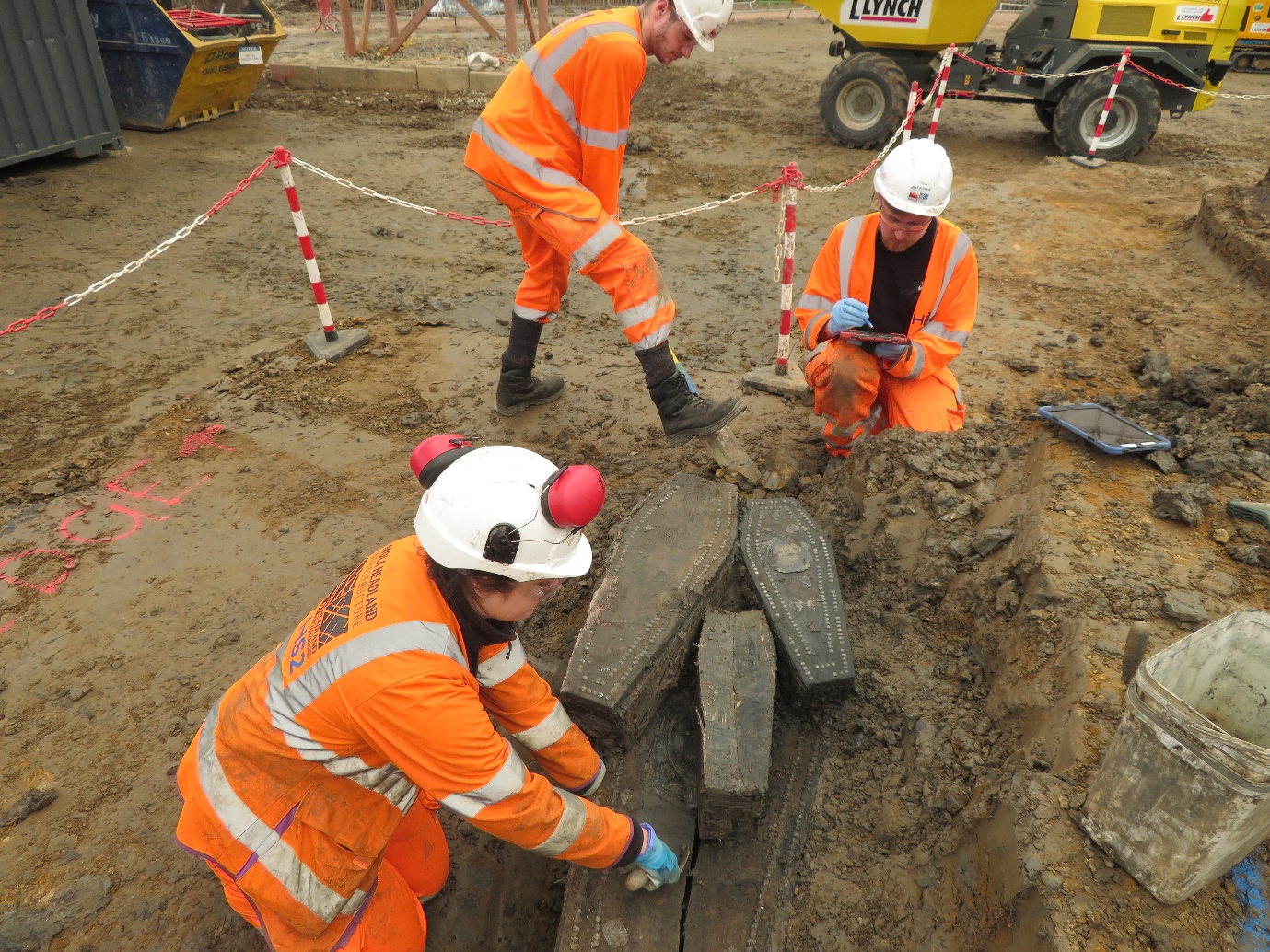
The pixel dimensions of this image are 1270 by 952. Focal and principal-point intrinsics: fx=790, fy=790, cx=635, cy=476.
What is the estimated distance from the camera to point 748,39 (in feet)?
54.9

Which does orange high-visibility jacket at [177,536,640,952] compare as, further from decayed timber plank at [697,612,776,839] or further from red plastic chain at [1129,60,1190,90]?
red plastic chain at [1129,60,1190,90]

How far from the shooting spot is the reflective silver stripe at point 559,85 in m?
3.21

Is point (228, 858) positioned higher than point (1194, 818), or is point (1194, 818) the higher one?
point (1194, 818)

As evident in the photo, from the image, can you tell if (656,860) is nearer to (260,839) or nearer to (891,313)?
(260,839)

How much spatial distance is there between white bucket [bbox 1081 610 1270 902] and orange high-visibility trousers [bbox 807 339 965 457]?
6.80 ft

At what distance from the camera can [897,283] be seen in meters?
3.65

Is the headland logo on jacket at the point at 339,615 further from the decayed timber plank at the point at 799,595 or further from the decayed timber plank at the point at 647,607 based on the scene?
the decayed timber plank at the point at 799,595

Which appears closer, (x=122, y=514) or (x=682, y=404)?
(x=682, y=404)

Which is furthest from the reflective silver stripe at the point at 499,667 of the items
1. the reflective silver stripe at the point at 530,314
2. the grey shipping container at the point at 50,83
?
the grey shipping container at the point at 50,83

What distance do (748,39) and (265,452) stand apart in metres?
16.0

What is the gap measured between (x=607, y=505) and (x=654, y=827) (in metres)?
1.68

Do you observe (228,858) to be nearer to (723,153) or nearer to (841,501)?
(841,501)

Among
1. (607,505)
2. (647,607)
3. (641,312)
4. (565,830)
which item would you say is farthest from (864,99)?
(565,830)

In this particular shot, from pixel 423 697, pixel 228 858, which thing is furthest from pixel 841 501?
pixel 228 858
